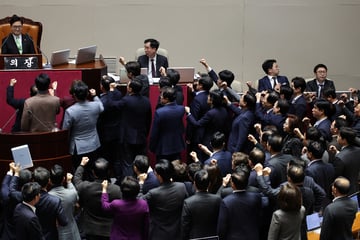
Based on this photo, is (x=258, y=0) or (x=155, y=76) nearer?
(x=155, y=76)

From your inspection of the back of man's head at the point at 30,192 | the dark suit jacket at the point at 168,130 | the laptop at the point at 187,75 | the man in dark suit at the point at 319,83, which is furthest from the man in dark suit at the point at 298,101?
the back of man's head at the point at 30,192

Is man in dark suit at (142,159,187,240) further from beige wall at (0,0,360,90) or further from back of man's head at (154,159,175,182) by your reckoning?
beige wall at (0,0,360,90)

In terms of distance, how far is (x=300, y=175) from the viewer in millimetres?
5641

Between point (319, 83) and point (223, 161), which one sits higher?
point (319, 83)

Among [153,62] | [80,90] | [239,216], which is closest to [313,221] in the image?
[239,216]

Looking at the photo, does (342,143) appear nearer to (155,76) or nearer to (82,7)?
(155,76)

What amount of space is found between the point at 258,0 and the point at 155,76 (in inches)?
136

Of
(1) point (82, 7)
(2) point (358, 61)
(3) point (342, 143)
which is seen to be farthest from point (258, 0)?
(3) point (342, 143)

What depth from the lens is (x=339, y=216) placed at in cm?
552

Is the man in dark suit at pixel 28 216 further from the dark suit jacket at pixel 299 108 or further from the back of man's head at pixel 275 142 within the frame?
the dark suit jacket at pixel 299 108

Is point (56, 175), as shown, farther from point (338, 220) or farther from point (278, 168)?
point (338, 220)

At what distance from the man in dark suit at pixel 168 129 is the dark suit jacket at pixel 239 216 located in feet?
7.14

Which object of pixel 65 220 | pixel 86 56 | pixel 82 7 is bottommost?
pixel 65 220

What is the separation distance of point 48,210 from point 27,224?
1.06 feet
